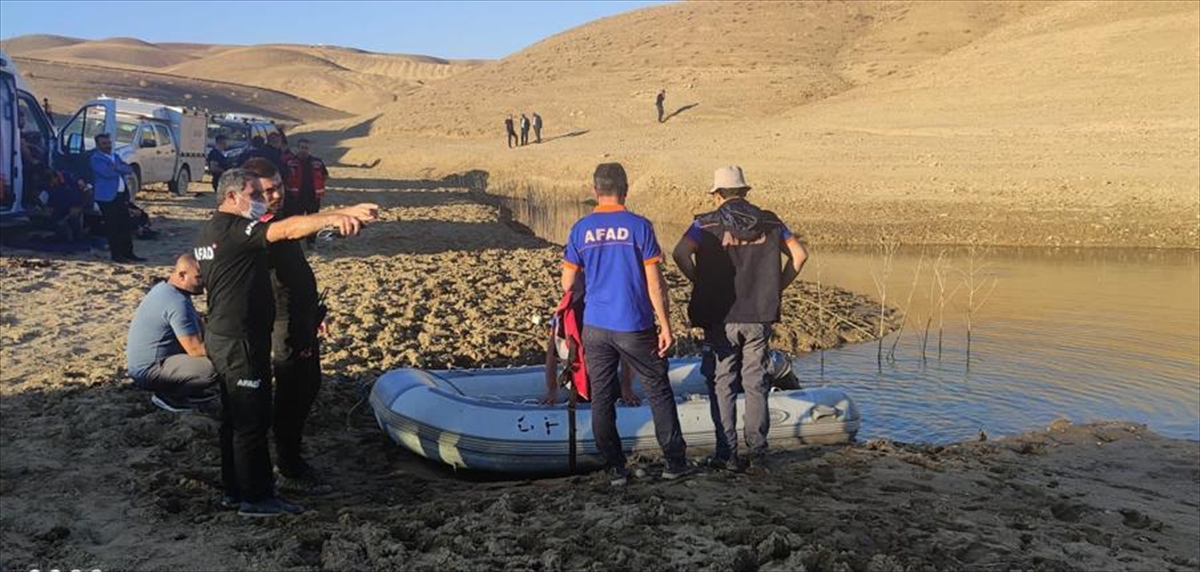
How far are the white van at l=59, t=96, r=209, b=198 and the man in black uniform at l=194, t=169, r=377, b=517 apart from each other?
15.9m

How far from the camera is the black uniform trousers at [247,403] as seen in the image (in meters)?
5.59

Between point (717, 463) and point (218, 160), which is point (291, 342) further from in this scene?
point (218, 160)

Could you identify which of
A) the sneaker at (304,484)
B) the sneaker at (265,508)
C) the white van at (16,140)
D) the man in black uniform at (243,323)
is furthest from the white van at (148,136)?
the sneaker at (265,508)

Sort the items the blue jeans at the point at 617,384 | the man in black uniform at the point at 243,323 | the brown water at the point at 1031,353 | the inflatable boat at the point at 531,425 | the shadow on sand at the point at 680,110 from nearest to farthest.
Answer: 1. the man in black uniform at the point at 243,323
2. the blue jeans at the point at 617,384
3. the inflatable boat at the point at 531,425
4. the brown water at the point at 1031,353
5. the shadow on sand at the point at 680,110

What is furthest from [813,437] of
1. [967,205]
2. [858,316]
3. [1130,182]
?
[1130,182]

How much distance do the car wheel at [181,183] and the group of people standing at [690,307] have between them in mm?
19976

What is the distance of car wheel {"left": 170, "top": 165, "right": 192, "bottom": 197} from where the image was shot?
79.2 ft

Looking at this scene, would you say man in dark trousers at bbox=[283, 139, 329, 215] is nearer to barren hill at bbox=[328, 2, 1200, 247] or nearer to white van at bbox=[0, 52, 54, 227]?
white van at bbox=[0, 52, 54, 227]

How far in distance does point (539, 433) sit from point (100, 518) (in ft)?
8.67

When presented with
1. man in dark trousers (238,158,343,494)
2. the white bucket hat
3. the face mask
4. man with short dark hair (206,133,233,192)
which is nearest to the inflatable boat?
man in dark trousers (238,158,343,494)

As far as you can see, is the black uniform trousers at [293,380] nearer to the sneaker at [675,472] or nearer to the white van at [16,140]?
the sneaker at [675,472]

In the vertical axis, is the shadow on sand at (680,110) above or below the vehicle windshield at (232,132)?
above

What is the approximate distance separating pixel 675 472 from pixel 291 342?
2.31 m

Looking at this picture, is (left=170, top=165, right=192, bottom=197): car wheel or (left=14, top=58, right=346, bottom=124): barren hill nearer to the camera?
(left=170, top=165, right=192, bottom=197): car wheel
